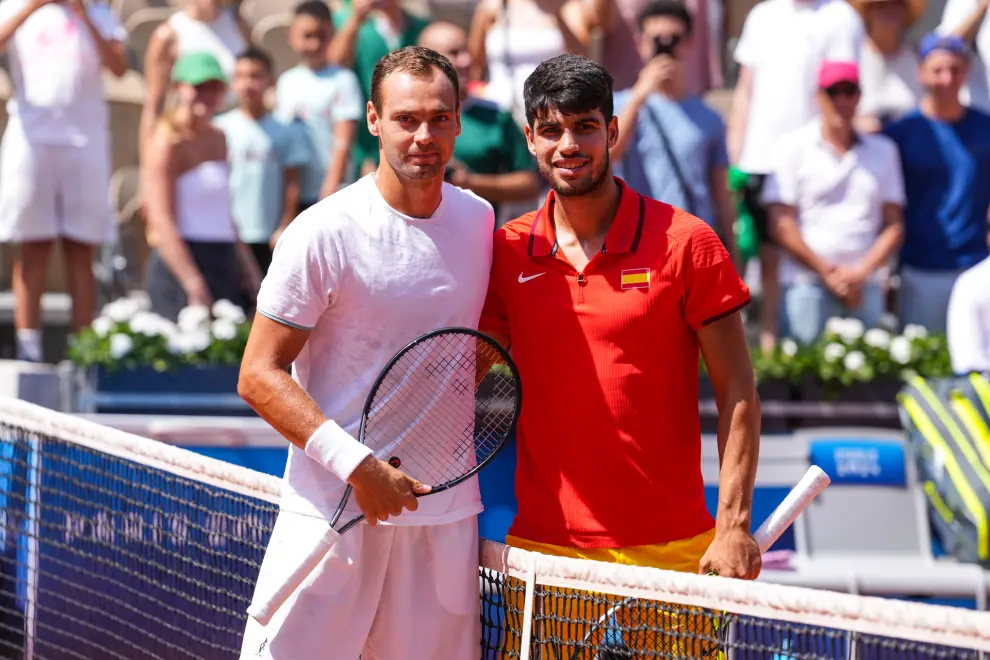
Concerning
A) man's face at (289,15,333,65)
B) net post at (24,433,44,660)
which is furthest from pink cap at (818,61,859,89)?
net post at (24,433,44,660)

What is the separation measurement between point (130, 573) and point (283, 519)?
167cm

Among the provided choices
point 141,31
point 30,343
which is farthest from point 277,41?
point 30,343

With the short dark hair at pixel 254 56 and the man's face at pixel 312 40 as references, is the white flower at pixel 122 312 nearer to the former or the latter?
the short dark hair at pixel 254 56

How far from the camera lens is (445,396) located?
3.83 meters

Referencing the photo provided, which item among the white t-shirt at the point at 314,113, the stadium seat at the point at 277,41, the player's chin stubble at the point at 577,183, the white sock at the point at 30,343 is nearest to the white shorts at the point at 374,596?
the player's chin stubble at the point at 577,183

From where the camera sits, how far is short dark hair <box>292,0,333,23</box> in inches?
359

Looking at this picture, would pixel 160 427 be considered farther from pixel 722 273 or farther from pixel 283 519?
pixel 722 273

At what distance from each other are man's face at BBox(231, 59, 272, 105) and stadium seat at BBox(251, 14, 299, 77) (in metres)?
1.97

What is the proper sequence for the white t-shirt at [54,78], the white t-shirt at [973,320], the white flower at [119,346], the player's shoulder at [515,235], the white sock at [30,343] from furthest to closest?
the white t-shirt at [54,78]
the white sock at [30,343]
the white flower at [119,346]
the white t-shirt at [973,320]
the player's shoulder at [515,235]

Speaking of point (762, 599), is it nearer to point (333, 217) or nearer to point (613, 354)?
point (613, 354)

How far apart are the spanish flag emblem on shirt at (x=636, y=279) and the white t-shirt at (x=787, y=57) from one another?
4.99 meters

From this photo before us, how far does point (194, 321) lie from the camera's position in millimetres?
7910

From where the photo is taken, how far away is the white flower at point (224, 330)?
25.7 feet

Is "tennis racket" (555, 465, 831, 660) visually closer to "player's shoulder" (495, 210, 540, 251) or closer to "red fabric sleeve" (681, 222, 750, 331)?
"red fabric sleeve" (681, 222, 750, 331)
